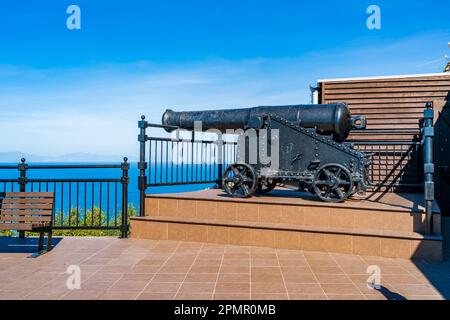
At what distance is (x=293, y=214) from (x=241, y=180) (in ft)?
4.03

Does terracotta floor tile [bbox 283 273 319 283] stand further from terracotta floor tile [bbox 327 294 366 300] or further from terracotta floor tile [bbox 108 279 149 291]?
terracotta floor tile [bbox 108 279 149 291]

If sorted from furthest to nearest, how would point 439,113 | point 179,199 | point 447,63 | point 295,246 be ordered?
point 447,63, point 439,113, point 179,199, point 295,246

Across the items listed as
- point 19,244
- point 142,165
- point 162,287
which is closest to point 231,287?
point 162,287

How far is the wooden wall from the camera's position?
952cm

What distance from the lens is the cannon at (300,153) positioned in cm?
639

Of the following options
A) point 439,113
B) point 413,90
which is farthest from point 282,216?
point 413,90

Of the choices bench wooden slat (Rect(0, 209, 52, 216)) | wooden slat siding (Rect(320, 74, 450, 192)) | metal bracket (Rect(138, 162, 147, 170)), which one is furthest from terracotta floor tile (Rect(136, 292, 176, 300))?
wooden slat siding (Rect(320, 74, 450, 192))

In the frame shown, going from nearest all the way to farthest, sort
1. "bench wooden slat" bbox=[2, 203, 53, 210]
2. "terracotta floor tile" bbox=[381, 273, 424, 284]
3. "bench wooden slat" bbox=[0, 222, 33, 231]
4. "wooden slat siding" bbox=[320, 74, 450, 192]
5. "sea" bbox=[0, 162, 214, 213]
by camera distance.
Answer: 1. "terracotta floor tile" bbox=[381, 273, 424, 284]
2. "bench wooden slat" bbox=[0, 222, 33, 231]
3. "bench wooden slat" bbox=[2, 203, 53, 210]
4. "sea" bbox=[0, 162, 214, 213]
5. "wooden slat siding" bbox=[320, 74, 450, 192]

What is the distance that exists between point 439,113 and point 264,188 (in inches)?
176

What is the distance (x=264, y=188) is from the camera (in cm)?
852

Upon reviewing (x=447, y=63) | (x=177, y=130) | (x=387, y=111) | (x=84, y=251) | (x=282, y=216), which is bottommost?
(x=84, y=251)

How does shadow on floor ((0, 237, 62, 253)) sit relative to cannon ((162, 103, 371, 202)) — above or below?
below
